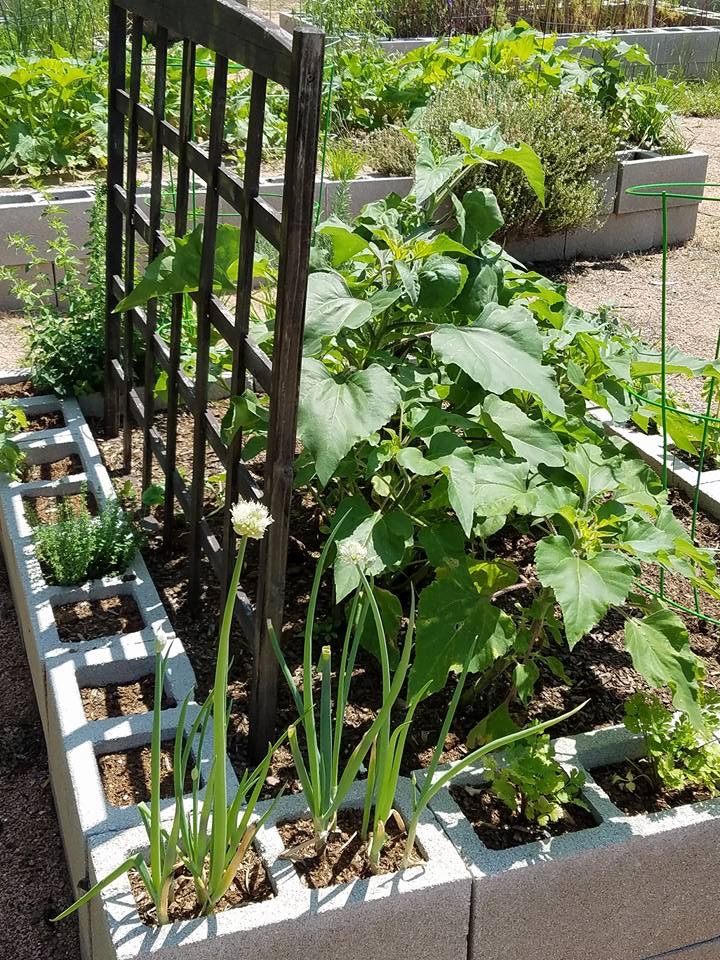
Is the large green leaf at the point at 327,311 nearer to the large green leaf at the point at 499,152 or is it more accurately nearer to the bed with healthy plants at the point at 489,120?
the large green leaf at the point at 499,152

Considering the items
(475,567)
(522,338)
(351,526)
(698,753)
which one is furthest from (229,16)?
(698,753)

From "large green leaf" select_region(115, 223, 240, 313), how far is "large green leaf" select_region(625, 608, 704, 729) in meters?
1.22

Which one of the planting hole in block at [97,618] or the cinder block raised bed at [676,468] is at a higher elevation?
the cinder block raised bed at [676,468]

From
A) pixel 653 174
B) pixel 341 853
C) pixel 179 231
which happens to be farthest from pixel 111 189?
pixel 653 174

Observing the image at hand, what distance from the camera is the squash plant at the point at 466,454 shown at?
2205 mm

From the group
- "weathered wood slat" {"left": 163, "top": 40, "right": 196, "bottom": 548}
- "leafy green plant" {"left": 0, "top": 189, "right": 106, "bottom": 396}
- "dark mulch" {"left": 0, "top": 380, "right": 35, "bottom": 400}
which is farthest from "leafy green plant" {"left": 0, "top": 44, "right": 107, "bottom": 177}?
"weathered wood slat" {"left": 163, "top": 40, "right": 196, "bottom": 548}

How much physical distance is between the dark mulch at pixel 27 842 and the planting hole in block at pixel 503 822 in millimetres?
905

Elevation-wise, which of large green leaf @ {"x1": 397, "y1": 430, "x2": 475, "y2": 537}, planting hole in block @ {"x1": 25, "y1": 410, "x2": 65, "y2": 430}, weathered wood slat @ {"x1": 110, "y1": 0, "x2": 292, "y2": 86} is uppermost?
weathered wood slat @ {"x1": 110, "y1": 0, "x2": 292, "y2": 86}

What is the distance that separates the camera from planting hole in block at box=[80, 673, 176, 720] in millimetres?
2582

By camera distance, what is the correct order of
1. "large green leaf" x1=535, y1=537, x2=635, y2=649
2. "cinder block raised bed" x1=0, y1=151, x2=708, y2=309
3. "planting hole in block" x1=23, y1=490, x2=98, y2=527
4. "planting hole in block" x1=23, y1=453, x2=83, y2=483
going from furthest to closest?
"cinder block raised bed" x1=0, y1=151, x2=708, y2=309 → "planting hole in block" x1=23, y1=453, x2=83, y2=483 → "planting hole in block" x1=23, y1=490, x2=98, y2=527 → "large green leaf" x1=535, y1=537, x2=635, y2=649

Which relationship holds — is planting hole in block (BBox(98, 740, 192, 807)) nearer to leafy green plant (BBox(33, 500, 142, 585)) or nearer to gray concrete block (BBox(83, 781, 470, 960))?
gray concrete block (BBox(83, 781, 470, 960))

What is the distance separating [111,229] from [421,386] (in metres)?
1.45

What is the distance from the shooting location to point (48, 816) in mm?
2725

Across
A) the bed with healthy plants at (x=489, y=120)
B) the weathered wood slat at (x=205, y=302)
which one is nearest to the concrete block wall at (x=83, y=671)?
the weathered wood slat at (x=205, y=302)
